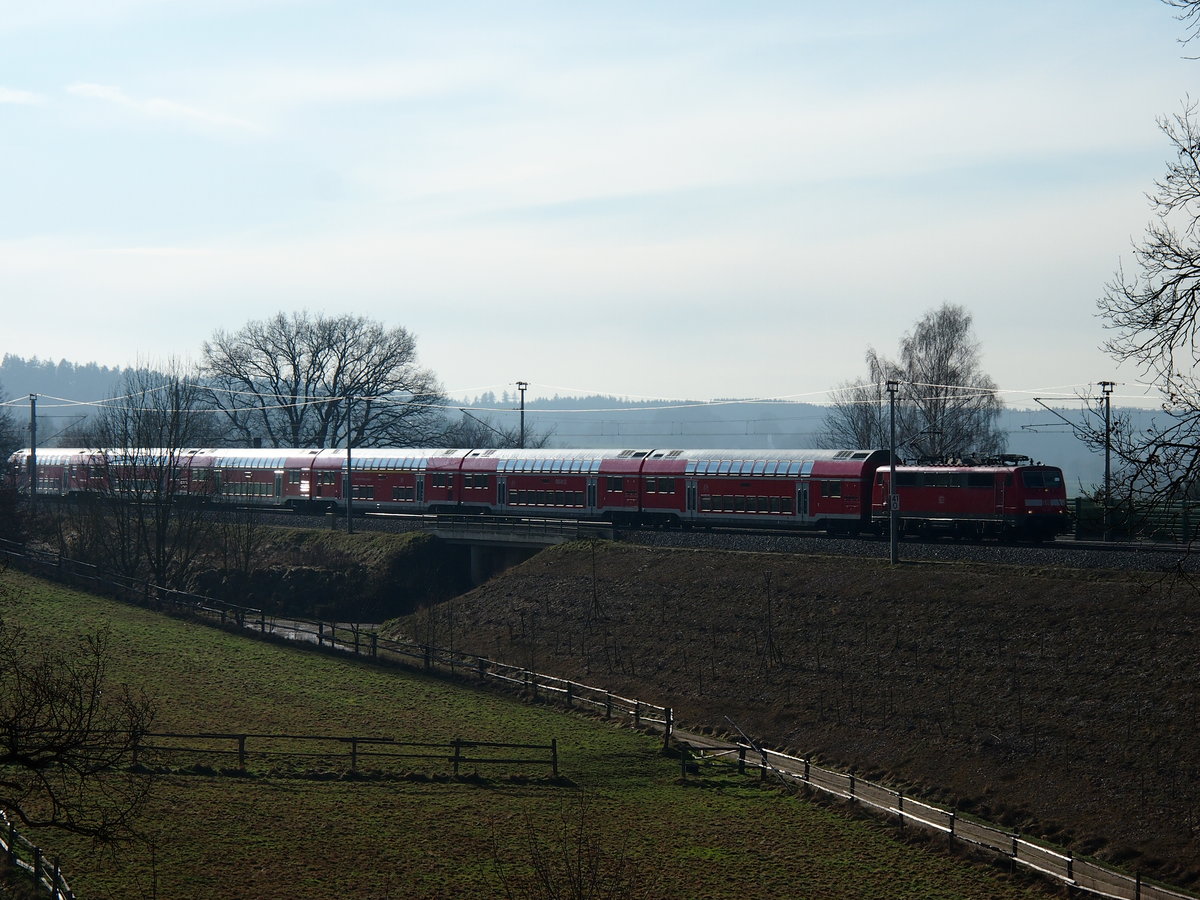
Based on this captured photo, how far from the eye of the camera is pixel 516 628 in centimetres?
5188

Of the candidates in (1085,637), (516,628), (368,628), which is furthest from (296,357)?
(1085,637)

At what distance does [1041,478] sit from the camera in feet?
157

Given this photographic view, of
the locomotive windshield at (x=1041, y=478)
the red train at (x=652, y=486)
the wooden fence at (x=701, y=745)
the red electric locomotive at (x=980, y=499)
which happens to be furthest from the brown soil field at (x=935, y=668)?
the locomotive windshield at (x=1041, y=478)

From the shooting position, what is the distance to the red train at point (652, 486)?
48531 millimetres

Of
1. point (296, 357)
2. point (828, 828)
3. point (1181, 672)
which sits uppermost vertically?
point (296, 357)

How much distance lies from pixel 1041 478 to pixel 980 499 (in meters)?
2.49

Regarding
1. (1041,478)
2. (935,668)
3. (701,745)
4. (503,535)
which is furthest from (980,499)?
(503,535)

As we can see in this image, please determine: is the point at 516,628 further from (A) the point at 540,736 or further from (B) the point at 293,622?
(A) the point at 540,736

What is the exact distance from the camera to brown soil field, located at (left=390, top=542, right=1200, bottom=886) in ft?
95.4

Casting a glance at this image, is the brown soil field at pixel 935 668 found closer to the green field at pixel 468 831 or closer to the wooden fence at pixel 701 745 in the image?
the wooden fence at pixel 701 745

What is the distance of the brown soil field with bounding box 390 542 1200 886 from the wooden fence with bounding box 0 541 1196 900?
1.17m

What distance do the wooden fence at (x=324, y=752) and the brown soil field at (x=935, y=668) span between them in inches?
352

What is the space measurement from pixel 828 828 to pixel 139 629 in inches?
1295

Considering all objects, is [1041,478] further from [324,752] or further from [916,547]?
[324,752]
